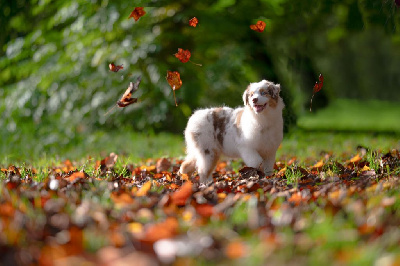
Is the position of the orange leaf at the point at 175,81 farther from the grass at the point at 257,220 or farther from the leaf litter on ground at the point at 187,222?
the leaf litter on ground at the point at 187,222

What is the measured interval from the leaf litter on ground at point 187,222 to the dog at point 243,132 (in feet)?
3.40

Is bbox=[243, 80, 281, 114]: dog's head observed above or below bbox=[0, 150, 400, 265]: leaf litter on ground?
below

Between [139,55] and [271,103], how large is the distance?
6.33 meters

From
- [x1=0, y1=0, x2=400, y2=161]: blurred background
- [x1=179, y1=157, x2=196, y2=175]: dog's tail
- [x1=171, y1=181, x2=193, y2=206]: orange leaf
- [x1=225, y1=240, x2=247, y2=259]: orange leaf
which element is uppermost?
[x1=225, y1=240, x2=247, y2=259]: orange leaf

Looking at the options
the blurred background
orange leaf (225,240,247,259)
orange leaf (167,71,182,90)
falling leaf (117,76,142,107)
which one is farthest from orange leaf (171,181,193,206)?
the blurred background

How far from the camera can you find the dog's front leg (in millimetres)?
4715

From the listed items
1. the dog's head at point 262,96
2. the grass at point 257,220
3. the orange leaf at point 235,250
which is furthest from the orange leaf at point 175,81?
the orange leaf at point 235,250

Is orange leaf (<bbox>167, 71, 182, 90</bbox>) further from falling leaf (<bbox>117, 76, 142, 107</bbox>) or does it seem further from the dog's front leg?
the dog's front leg

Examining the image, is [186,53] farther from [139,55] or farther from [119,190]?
[139,55]

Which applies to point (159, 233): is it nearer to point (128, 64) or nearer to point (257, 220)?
point (257, 220)

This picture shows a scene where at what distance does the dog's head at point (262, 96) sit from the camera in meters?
4.48

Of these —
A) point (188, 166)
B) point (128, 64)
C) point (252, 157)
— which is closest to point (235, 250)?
point (252, 157)

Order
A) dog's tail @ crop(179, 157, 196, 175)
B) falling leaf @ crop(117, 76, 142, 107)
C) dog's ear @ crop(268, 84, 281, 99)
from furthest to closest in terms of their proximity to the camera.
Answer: dog's tail @ crop(179, 157, 196, 175) < falling leaf @ crop(117, 76, 142, 107) < dog's ear @ crop(268, 84, 281, 99)

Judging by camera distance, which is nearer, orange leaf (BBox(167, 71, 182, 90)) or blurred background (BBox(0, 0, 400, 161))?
orange leaf (BBox(167, 71, 182, 90))
